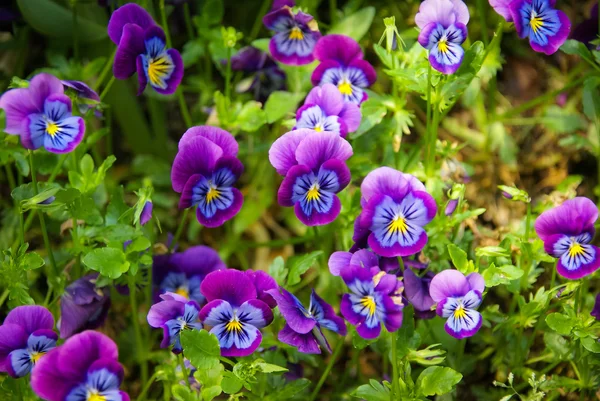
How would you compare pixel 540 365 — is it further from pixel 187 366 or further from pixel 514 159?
pixel 187 366

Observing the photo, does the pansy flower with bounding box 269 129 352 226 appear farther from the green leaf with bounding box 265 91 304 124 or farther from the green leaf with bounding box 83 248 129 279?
the green leaf with bounding box 265 91 304 124

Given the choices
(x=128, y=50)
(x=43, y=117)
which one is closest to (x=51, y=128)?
(x=43, y=117)

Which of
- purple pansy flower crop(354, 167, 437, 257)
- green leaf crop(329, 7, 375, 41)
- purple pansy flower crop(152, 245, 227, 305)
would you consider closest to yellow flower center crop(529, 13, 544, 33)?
purple pansy flower crop(354, 167, 437, 257)

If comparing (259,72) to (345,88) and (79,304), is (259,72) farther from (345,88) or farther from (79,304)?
(79,304)

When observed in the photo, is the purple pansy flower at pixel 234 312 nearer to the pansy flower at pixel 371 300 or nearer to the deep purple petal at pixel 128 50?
the pansy flower at pixel 371 300

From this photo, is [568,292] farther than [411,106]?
No

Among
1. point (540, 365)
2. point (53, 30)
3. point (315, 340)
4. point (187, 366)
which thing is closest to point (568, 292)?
point (540, 365)

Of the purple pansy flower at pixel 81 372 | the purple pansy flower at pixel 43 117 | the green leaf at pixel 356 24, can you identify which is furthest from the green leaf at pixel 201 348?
the green leaf at pixel 356 24
